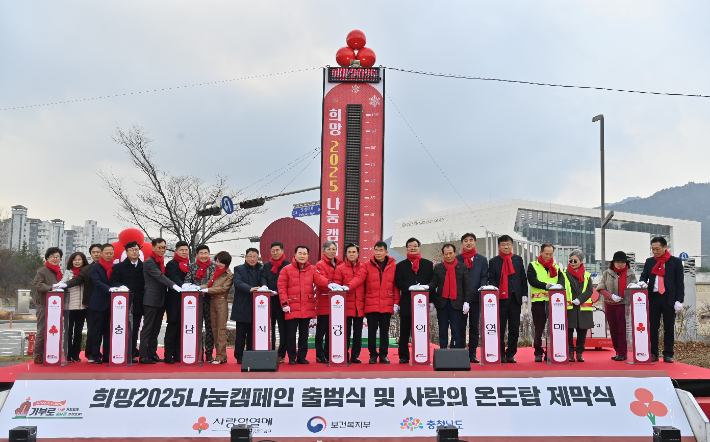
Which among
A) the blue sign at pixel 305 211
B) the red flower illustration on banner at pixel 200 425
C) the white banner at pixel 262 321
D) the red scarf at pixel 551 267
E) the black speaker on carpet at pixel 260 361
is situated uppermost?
the blue sign at pixel 305 211

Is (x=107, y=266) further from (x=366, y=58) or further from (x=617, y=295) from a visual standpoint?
(x=617, y=295)

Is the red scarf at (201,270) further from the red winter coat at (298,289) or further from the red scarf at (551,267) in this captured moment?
the red scarf at (551,267)

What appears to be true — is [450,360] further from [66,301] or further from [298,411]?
[66,301]

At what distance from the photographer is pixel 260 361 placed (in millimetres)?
5730

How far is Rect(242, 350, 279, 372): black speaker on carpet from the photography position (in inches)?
223

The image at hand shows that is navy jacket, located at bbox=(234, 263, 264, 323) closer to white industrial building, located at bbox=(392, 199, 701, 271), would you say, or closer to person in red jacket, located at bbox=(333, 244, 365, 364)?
person in red jacket, located at bbox=(333, 244, 365, 364)

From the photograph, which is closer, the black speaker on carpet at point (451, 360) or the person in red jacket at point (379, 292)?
the black speaker on carpet at point (451, 360)

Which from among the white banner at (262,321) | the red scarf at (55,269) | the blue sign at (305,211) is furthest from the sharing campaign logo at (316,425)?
the blue sign at (305,211)

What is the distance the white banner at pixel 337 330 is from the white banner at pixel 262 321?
2.49 feet

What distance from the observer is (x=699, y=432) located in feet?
16.0

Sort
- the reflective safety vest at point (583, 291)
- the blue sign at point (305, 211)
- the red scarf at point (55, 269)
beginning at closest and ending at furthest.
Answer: the reflective safety vest at point (583, 291)
the red scarf at point (55, 269)
the blue sign at point (305, 211)

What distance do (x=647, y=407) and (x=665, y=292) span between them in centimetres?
220

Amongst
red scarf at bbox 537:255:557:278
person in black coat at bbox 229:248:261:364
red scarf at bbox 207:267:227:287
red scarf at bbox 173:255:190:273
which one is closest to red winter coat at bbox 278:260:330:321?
person in black coat at bbox 229:248:261:364

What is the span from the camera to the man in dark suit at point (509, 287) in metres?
6.60
